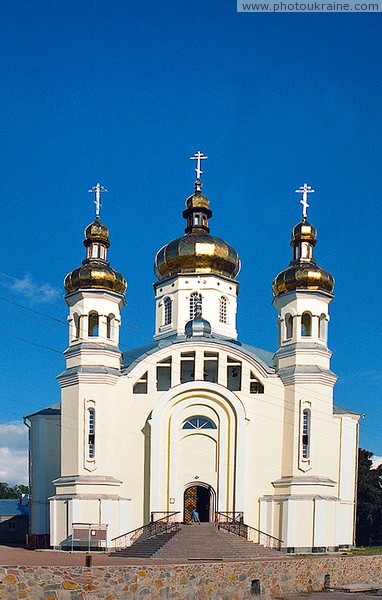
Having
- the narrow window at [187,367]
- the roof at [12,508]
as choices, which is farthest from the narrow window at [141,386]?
the roof at [12,508]

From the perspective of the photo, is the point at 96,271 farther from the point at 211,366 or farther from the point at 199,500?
the point at 199,500

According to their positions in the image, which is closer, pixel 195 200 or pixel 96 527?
pixel 96 527

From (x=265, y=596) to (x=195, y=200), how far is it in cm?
1889

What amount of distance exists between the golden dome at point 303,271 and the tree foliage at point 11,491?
56.3m

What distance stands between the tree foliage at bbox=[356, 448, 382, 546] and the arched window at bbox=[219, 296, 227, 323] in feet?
53.0

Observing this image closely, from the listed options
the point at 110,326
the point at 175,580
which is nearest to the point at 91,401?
the point at 110,326

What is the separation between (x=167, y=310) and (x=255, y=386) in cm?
579

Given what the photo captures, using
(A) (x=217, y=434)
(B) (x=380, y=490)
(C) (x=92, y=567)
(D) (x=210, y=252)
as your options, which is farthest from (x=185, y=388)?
(B) (x=380, y=490)

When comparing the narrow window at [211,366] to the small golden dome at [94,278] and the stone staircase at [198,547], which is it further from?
the stone staircase at [198,547]

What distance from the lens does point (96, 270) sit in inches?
1192

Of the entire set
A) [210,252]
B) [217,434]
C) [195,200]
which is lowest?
[217,434]

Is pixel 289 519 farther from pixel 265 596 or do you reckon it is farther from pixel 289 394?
pixel 265 596

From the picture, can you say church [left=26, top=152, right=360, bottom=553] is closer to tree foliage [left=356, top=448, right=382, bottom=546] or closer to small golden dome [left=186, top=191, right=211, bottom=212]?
small golden dome [left=186, top=191, right=211, bottom=212]

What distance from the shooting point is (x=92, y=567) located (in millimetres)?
17047
